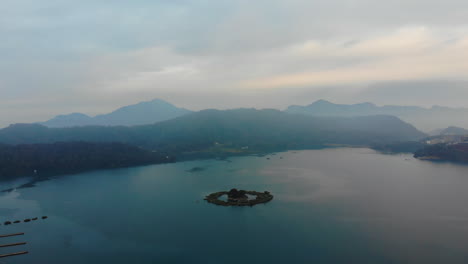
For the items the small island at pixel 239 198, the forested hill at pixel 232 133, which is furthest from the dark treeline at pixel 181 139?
the small island at pixel 239 198

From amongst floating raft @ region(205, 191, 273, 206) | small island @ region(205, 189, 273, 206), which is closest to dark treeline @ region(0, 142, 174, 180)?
floating raft @ region(205, 191, 273, 206)

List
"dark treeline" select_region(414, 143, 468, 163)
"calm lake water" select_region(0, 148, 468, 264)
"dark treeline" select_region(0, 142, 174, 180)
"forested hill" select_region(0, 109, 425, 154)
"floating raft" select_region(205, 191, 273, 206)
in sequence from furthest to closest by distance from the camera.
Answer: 1. "forested hill" select_region(0, 109, 425, 154)
2. "dark treeline" select_region(414, 143, 468, 163)
3. "dark treeline" select_region(0, 142, 174, 180)
4. "floating raft" select_region(205, 191, 273, 206)
5. "calm lake water" select_region(0, 148, 468, 264)

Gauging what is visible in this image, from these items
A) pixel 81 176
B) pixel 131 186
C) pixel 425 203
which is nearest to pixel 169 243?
pixel 131 186

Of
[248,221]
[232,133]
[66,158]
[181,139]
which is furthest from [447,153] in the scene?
[66,158]

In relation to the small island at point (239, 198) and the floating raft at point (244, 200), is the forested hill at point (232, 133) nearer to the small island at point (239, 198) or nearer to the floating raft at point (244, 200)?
the floating raft at point (244, 200)

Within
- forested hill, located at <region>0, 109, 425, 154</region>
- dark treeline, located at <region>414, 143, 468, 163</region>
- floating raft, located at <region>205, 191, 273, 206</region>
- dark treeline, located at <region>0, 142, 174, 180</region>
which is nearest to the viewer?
floating raft, located at <region>205, 191, 273, 206</region>

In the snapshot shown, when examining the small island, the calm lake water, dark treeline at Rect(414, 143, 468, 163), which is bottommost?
the calm lake water

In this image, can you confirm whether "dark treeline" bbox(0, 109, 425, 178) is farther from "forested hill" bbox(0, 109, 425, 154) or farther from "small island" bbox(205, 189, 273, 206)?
"small island" bbox(205, 189, 273, 206)
